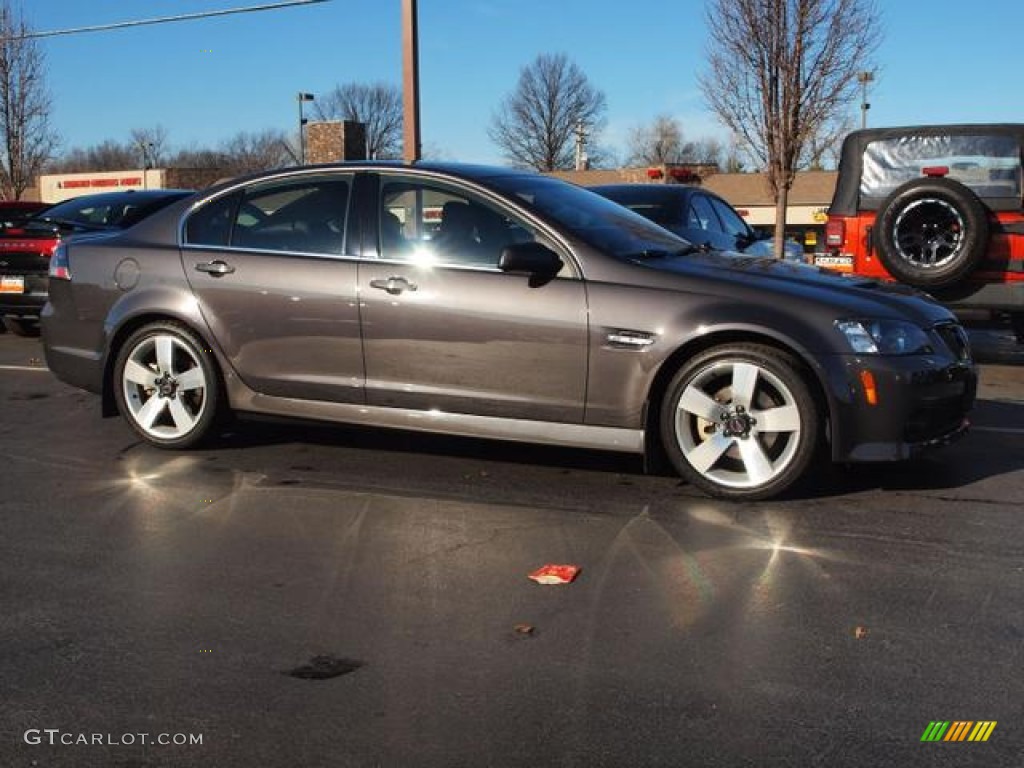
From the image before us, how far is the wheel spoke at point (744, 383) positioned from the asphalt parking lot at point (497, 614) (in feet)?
1.68

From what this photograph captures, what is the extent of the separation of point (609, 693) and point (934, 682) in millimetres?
999

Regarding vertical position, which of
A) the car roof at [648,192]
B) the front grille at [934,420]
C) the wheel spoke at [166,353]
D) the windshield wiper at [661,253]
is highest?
the car roof at [648,192]

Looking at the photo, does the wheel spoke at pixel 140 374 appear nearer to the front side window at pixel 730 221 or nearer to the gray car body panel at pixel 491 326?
the gray car body panel at pixel 491 326

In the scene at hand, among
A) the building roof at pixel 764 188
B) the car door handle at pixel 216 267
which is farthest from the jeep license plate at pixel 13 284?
the building roof at pixel 764 188

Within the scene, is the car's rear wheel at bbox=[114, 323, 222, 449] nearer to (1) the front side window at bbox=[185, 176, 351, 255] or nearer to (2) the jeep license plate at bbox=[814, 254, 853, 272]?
(1) the front side window at bbox=[185, 176, 351, 255]

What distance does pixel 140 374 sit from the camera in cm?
602

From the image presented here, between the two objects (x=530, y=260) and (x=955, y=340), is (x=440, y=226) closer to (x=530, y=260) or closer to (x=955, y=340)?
(x=530, y=260)

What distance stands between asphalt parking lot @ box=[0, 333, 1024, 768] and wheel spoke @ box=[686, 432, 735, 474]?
20cm

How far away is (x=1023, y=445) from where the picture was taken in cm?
618

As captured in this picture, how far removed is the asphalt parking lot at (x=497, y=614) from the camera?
9.28 ft

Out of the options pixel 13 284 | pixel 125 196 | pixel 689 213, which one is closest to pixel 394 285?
pixel 689 213

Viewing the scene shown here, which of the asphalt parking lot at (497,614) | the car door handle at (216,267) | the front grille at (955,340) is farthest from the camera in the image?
the car door handle at (216,267)

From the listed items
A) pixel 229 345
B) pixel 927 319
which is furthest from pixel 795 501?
pixel 229 345

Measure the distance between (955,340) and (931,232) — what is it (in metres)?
4.14
